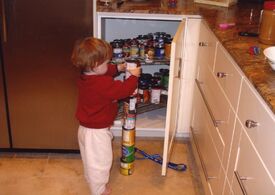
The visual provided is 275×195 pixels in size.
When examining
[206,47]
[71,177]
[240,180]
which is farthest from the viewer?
[71,177]

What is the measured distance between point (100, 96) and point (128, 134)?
406mm

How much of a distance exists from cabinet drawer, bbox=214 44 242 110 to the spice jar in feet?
0.62

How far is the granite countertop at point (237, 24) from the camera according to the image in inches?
50.9

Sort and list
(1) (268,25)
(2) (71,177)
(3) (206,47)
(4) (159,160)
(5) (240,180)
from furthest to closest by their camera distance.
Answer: (4) (159,160), (2) (71,177), (3) (206,47), (1) (268,25), (5) (240,180)

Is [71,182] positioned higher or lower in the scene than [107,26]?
lower

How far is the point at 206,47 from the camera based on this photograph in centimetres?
207

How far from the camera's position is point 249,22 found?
2098 millimetres

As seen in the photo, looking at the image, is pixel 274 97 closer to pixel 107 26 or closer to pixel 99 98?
pixel 99 98

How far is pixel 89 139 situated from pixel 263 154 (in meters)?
0.98

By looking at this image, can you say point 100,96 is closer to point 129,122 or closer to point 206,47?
point 129,122

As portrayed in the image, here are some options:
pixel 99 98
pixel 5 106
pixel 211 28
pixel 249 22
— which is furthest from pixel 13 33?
pixel 249 22

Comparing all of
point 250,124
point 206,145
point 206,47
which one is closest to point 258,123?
point 250,124

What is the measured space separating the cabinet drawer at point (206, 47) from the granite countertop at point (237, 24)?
0.18 feet

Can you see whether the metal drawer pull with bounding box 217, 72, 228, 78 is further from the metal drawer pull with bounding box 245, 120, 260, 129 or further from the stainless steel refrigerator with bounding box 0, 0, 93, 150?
the stainless steel refrigerator with bounding box 0, 0, 93, 150
